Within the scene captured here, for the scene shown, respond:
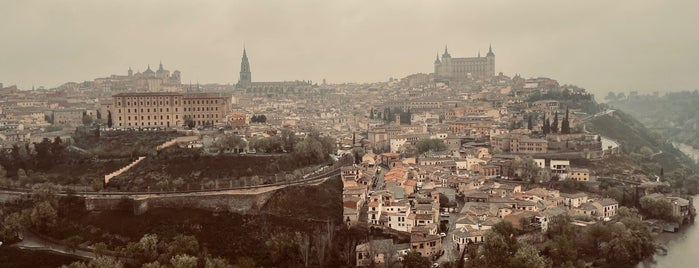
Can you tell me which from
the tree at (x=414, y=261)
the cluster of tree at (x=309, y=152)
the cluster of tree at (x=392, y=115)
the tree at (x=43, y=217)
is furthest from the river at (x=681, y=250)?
the cluster of tree at (x=392, y=115)

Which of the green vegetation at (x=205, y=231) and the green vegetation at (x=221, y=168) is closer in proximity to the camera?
the green vegetation at (x=205, y=231)

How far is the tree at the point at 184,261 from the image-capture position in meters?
20.8

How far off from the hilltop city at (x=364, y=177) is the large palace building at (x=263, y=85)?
2779 cm

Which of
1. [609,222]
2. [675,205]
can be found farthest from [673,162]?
[609,222]

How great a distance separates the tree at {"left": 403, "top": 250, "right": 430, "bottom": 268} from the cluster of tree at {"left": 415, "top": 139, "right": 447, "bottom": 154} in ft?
61.1

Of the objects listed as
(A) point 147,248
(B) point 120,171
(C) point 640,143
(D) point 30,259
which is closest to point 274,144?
(B) point 120,171

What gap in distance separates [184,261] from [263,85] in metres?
64.8

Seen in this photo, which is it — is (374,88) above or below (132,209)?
above

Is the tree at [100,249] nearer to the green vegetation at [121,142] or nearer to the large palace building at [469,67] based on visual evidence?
the green vegetation at [121,142]

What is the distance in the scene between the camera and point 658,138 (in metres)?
55.5

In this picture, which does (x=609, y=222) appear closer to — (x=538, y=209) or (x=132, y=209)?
(x=538, y=209)

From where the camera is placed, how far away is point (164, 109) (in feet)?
139

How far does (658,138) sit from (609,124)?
17.8 feet

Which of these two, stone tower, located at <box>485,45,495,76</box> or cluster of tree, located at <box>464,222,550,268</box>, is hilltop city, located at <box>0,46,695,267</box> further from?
stone tower, located at <box>485,45,495,76</box>
